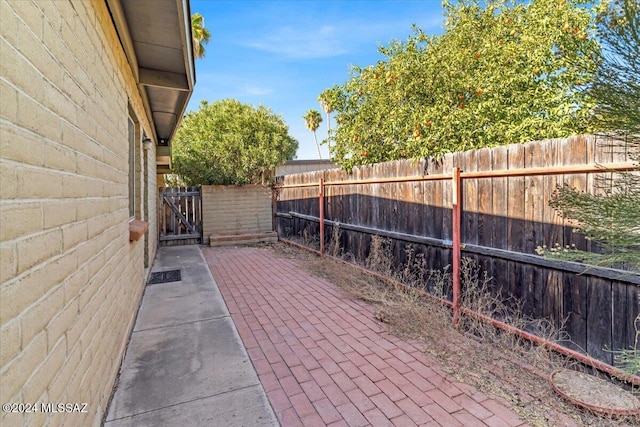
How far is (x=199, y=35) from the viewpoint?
1471 cm

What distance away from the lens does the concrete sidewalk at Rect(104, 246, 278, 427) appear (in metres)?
2.17

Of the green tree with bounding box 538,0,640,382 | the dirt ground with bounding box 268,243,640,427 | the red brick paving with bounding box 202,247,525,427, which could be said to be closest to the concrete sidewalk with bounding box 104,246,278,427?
the red brick paving with bounding box 202,247,525,427

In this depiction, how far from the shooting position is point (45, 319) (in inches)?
48.1

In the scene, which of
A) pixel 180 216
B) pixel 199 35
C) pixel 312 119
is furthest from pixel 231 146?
pixel 312 119

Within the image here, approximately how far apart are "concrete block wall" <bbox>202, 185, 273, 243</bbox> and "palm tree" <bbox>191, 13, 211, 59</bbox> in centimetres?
768

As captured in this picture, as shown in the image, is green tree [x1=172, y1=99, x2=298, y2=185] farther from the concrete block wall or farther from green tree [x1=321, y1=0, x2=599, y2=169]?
green tree [x1=321, y1=0, x2=599, y2=169]

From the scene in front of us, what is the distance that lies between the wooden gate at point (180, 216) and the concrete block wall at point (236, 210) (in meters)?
0.27

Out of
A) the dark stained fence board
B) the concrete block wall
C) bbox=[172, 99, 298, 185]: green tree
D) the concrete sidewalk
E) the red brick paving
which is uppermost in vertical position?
bbox=[172, 99, 298, 185]: green tree

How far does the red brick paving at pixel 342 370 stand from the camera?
2.31 metres

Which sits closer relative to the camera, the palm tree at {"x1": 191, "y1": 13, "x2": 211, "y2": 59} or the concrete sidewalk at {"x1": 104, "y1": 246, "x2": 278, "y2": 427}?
the concrete sidewalk at {"x1": 104, "y1": 246, "x2": 278, "y2": 427}

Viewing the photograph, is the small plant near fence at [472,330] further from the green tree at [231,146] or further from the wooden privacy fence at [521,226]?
the green tree at [231,146]

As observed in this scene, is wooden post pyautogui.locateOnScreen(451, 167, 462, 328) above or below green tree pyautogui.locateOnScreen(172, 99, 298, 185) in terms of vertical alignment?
below

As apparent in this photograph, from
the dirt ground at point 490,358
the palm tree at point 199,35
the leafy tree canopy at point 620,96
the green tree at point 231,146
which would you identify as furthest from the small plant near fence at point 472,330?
the palm tree at point 199,35

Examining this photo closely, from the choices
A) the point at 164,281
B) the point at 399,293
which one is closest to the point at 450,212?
the point at 399,293
